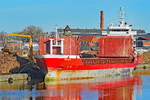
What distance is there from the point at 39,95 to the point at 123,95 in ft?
26.4

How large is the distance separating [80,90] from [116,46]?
19389mm

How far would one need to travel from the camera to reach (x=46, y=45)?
51.2m

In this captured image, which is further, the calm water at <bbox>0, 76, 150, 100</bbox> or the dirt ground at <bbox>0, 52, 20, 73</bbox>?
the dirt ground at <bbox>0, 52, 20, 73</bbox>

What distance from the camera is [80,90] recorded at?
40312 mm

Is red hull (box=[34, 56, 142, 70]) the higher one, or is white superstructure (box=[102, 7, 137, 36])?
white superstructure (box=[102, 7, 137, 36])

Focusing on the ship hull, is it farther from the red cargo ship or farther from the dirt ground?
the dirt ground

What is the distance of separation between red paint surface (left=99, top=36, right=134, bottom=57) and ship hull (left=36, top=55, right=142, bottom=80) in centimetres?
410

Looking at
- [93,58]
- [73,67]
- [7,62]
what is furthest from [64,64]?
[7,62]

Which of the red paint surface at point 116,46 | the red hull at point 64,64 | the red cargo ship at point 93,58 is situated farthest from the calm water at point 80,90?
the red paint surface at point 116,46

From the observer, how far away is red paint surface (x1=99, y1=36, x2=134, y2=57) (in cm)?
5819

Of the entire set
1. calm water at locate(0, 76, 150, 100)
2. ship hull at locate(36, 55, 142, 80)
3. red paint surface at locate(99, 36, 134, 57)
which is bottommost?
calm water at locate(0, 76, 150, 100)

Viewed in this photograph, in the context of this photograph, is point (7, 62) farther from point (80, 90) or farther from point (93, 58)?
point (80, 90)

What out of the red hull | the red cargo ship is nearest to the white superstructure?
the red cargo ship

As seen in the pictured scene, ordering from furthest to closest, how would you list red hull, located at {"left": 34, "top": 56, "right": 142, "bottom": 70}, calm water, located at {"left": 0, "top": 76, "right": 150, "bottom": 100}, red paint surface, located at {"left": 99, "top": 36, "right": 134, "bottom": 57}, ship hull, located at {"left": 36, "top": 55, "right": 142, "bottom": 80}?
red paint surface, located at {"left": 99, "top": 36, "right": 134, "bottom": 57} < ship hull, located at {"left": 36, "top": 55, "right": 142, "bottom": 80} < red hull, located at {"left": 34, "top": 56, "right": 142, "bottom": 70} < calm water, located at {"left": 0, "top": 76, "right": 150, "bottom": 100}
